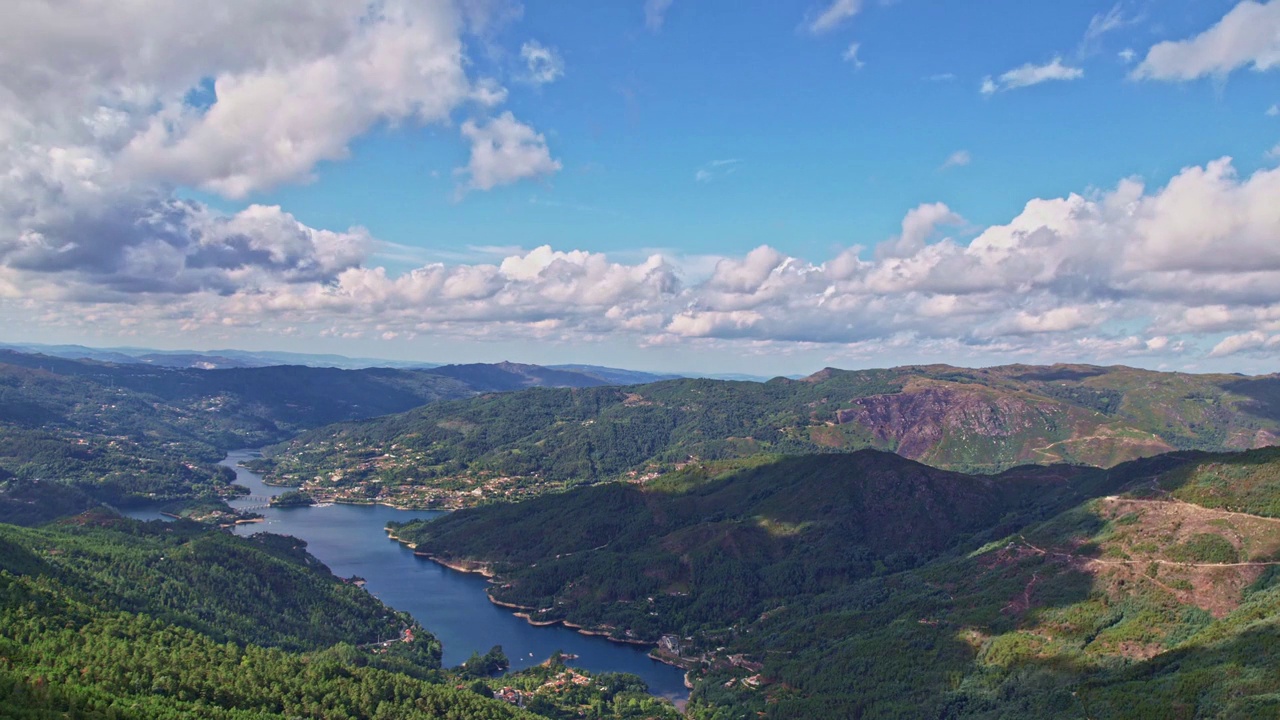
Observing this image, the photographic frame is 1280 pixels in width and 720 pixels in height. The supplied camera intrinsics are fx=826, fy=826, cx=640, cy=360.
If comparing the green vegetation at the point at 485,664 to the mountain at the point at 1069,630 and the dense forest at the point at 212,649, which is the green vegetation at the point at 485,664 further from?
the mountain at the point at 1069,630

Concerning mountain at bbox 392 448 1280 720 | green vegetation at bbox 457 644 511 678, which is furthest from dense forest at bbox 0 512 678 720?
mountain at bbox 392 448 1280 720

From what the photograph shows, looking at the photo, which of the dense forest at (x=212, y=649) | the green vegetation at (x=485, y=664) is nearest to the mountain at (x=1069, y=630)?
the dense forest at (x=212, y=649)

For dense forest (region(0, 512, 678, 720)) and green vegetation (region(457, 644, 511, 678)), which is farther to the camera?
green vegetation (region(457, 644, 511, 678))

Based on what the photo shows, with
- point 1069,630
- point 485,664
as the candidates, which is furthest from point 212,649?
point 1069,630

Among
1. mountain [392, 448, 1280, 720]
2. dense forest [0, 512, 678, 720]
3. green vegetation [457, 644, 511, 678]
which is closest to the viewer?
dense forest [0, 512, 678, 720]

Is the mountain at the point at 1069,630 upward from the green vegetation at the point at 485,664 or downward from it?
upward

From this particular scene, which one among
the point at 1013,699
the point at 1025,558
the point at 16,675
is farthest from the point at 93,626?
the point at 1025,558

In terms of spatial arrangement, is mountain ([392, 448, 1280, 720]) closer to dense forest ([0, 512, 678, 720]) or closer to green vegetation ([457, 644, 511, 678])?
dense forest ([0, 512, 678, 720])

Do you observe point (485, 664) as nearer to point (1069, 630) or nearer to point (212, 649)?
point (212, 649)

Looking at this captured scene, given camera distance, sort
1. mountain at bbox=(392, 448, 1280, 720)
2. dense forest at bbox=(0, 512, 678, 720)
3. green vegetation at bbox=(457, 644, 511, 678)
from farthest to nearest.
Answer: green vegetation at bbox=(457, 644, 511, 678) → mountain at bbox=(392, 448, 1280, 720) → dense forest at bbox=(0, 512, 678, 720)

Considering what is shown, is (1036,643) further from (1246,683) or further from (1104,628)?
(1246,683)

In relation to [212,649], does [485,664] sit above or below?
below
